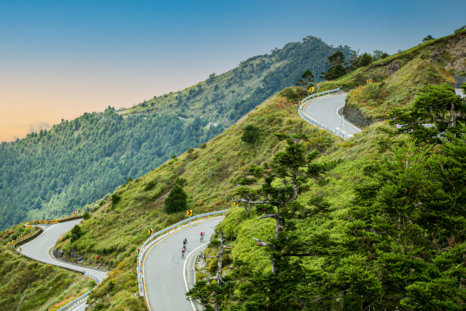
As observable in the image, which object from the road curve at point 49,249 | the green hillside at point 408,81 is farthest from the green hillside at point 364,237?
the green hillside at point 408,81

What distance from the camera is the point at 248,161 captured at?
35344mm

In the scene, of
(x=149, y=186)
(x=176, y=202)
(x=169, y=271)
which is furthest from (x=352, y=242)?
(x=149, y=186)

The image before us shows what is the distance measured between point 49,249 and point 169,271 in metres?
36.5

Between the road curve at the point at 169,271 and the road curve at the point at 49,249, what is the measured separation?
7.88 m

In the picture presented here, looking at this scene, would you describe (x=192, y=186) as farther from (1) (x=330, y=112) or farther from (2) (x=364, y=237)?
(2) (x=364, y=237)

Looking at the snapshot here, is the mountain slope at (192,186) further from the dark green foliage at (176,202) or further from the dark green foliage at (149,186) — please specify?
the dark green foliage at (176,202)

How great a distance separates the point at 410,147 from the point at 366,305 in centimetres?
452

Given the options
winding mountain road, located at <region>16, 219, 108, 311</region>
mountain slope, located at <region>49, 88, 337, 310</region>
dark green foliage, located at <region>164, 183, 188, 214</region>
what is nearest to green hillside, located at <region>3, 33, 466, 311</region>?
winding mountain road, located at <region>16, 219, 108, 311</region>

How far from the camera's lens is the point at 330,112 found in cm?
3744

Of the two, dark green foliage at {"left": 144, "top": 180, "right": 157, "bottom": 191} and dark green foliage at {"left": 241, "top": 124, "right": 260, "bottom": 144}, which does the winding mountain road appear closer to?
dark green foliage at {"left": 144, "top": 180, "right": 157, "bottom": 191}

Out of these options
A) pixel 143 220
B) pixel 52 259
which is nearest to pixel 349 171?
pixel 143 220

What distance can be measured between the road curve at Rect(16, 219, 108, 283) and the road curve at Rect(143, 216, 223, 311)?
7.88m

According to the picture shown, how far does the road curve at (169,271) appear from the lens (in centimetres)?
1631

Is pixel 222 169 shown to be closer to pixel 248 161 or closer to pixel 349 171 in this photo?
pixel 248 161
